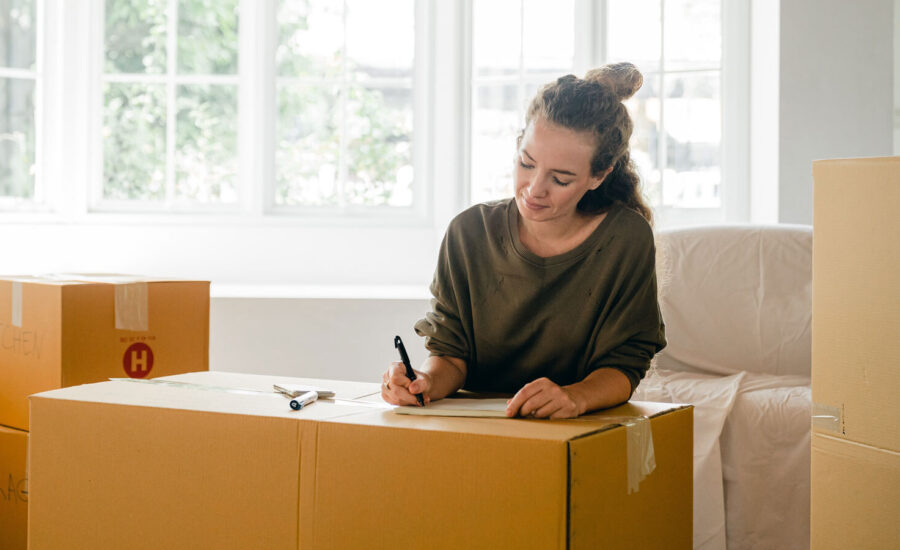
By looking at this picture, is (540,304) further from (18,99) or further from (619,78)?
(18,99)

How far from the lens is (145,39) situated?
10.2ft

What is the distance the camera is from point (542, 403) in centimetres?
98

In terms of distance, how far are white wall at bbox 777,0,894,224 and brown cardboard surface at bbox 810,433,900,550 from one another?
196 cm

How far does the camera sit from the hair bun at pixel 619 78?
4.27 feet

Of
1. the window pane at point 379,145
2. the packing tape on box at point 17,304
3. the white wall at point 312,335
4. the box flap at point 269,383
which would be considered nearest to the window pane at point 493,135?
the window pane at point 379,145

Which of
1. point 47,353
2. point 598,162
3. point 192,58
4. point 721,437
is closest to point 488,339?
point 598,162

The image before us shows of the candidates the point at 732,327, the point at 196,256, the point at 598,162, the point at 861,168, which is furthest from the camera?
the point at 196,256

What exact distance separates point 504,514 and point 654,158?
2.42 metres

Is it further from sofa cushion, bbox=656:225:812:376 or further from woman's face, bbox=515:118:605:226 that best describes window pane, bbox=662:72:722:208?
woman's face, bbox=515:118:605:226

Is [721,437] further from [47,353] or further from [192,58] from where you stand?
[192,58]

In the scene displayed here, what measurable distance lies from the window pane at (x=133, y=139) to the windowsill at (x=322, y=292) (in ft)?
1.67

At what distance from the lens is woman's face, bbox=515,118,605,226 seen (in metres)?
1.22

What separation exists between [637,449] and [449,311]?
44cm

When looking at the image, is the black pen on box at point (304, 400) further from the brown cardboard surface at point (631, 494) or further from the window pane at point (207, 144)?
the window pane at point (207, 144)
